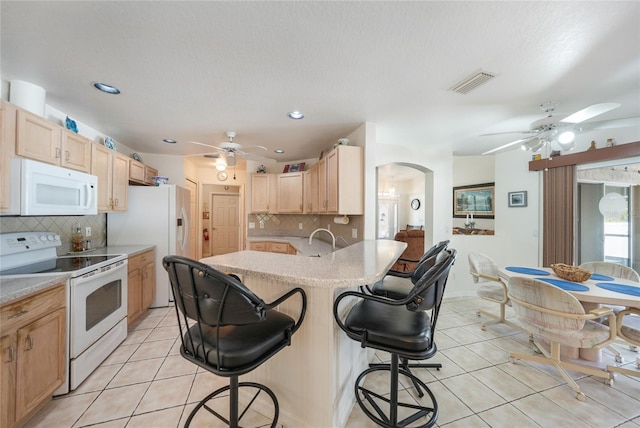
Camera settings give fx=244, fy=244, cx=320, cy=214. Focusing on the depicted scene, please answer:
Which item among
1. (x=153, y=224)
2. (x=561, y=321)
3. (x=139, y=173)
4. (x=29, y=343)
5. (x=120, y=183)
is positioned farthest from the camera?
(x=139, y=173)

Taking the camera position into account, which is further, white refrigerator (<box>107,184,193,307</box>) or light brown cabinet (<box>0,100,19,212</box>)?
white refrigerator (<box>107,184,193,307</box>)

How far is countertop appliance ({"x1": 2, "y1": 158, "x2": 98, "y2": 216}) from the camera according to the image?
5.95 feet

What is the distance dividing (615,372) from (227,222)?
7.41 m

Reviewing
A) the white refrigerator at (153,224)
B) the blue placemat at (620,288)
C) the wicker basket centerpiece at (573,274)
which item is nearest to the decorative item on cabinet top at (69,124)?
the white refrigerator at (153,224)

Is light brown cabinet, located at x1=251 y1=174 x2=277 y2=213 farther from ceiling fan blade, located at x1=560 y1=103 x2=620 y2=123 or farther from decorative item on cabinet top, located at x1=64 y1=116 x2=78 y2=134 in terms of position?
ceiling fan blade, located at x1=560 y1=103 x2=620 y2=123

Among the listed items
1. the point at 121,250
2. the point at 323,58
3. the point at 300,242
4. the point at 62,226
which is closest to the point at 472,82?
the point at 323,58

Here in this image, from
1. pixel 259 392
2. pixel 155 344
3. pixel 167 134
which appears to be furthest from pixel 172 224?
pixel 259 392

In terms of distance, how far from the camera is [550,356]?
7.09 feet

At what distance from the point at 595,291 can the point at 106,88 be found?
4.49 m

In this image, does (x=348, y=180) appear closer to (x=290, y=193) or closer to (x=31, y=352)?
(x=290, y=193)

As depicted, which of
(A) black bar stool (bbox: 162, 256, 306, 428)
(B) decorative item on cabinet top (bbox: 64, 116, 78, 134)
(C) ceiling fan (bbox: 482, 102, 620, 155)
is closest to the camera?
(A) black bar stool (bbox: 162, 256, 306, 428)

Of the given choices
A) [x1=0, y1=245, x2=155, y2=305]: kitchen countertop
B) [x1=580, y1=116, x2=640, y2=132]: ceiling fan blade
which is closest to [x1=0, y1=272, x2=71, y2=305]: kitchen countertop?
[x1=0, y1=245, x2=155, y2=305]: kitchen countertop

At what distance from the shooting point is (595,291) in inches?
78.9

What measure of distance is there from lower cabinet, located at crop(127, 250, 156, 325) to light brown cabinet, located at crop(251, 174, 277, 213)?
6.58 feet
